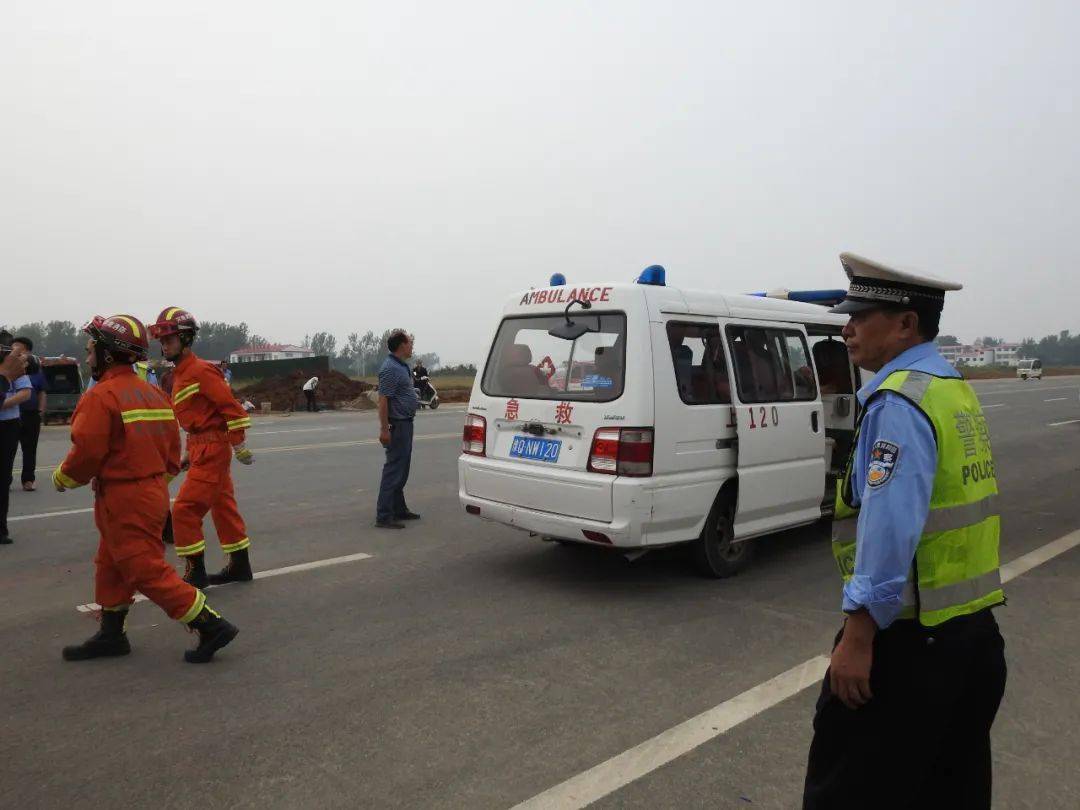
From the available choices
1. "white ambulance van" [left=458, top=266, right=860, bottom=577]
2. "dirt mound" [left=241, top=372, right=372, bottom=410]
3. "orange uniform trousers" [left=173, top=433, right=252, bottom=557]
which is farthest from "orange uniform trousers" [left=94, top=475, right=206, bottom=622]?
"dirt mound" [left=241, top=372, right=372, bottom=410]

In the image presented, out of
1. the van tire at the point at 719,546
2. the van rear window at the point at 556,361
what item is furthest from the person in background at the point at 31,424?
the van tire at the point at 719,546

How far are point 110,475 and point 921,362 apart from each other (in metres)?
3.85

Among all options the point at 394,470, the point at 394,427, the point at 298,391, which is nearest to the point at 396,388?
the point at 394,427

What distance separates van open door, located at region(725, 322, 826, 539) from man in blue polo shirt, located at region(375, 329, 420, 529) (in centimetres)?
324

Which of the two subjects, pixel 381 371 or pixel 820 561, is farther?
pixel 381 371

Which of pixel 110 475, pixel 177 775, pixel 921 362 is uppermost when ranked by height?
pixel 921 362

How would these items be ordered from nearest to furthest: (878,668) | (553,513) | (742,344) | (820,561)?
(878,668), (553,513), (742,344), (820,561)

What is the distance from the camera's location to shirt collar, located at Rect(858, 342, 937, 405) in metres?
2.09

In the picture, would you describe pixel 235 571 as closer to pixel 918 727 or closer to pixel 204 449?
pixel 204 449

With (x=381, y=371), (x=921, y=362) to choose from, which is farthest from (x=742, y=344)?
(x=921, y=362)

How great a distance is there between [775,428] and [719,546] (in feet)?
3.20

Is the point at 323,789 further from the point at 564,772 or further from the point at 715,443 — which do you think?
the point at 715,443

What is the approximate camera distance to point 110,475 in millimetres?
4297

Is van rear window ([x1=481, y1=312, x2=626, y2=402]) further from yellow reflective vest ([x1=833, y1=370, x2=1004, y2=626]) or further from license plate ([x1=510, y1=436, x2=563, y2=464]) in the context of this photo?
yellow reflective vest ([x1=833, y1=370, x2=1004, y2=626])
